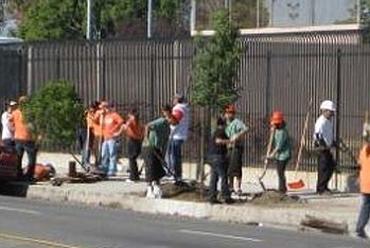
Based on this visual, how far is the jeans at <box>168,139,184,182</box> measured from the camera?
2434 cm

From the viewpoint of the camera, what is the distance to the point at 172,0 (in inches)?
2726

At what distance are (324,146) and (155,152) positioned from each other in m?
3.46

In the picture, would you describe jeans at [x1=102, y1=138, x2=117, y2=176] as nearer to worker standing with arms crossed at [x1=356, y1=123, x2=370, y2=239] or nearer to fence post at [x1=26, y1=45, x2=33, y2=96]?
fence post at [x1=26, y1=45, x2=33, y2=96]

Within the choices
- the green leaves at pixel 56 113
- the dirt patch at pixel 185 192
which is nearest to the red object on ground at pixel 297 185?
the dirt patch at pixel 185 192

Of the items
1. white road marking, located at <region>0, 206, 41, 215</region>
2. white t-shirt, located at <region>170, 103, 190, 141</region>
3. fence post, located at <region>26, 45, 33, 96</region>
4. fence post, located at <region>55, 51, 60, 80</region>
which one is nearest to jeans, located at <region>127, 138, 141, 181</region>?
white t-shirt, located at <region>170, 103, 190, 141</region>

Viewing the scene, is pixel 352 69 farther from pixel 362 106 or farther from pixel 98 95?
pixel 98 95

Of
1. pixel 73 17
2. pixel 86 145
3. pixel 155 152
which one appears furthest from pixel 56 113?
pixel 73 17

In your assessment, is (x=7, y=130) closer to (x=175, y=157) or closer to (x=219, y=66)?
(x=175, y=157)

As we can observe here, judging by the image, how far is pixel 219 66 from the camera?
74.6ft

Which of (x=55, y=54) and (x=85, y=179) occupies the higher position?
(x=55, y=54)

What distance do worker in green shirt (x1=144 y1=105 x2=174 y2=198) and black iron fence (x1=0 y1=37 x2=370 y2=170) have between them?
2.17 meters

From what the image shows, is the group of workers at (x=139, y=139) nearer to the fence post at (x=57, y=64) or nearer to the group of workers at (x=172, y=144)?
the group of workers at (x=172, y=144)

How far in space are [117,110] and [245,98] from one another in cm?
426

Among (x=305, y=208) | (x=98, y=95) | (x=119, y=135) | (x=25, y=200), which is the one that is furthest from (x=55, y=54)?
(x=305, y=208)
